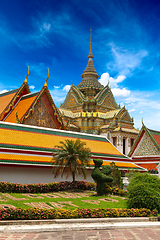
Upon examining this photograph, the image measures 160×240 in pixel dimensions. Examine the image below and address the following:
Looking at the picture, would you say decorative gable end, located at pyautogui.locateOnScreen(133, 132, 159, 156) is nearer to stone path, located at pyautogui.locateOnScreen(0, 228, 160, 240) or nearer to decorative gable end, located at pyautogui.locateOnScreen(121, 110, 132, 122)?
stone path, located at pyautogui.locateOnScreen(0, 228, 160, 240)

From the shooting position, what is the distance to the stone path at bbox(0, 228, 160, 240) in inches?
267

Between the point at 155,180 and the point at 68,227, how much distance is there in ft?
18.1

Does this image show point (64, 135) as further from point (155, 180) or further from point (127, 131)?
point (127, 131)

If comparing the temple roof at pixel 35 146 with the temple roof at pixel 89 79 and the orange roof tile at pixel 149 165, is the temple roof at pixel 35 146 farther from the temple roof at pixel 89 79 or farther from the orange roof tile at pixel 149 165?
the temple roof at pixel 89 79

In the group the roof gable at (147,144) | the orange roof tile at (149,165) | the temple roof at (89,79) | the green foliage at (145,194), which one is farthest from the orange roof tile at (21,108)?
the temple roof at (89,79)

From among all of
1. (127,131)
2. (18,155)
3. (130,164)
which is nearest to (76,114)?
(127,131)

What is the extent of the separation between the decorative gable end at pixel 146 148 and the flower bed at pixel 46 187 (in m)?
7.01

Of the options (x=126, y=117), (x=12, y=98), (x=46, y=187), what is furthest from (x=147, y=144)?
(x=126, y=117)

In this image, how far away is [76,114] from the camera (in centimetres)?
4809

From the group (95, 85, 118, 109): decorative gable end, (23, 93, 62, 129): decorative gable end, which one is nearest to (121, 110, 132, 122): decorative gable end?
(95, 85, 118, 109): decorative gable end

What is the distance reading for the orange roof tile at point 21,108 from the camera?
20.7m

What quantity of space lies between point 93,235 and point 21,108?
622 inches

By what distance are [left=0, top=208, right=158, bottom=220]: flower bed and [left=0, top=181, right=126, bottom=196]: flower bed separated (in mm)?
4668

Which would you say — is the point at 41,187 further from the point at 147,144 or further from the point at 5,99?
the point at 5,99
